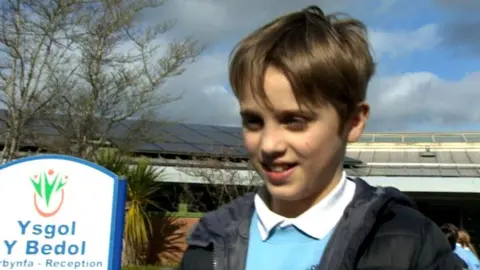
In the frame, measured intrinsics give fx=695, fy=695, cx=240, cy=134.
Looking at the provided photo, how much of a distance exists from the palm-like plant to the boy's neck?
12.9 meters

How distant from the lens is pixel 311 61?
1521mm

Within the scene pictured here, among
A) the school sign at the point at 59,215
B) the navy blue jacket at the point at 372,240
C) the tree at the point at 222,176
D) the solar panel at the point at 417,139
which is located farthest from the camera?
the solar panel at the point at 417,139

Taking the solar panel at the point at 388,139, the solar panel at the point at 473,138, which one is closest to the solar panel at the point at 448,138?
the solar panel at the point at 473,138

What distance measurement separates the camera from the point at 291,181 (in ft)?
5.13

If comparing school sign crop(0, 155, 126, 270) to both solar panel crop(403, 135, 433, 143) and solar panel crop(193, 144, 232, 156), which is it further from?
solar panel crop(403, 135, 433, 143)

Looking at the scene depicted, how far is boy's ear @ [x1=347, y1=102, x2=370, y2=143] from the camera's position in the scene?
1622 millimetres

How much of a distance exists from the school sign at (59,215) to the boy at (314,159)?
5130 mm

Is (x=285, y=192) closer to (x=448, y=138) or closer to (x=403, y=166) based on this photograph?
(x=403, y=166)

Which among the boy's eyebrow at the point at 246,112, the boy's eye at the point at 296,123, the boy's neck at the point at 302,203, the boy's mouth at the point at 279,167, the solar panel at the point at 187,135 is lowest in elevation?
the boy's neck at the point at 302,203

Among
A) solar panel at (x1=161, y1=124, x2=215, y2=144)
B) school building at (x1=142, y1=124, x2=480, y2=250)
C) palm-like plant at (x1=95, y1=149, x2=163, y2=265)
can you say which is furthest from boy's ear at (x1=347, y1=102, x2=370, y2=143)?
solar panel at (x1=161, y1=124, x2=215, y2=144)

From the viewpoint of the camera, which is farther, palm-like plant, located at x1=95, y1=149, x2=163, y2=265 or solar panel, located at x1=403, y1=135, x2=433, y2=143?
solar panel, located at x1=403, y1=135, x2=433, y2=143

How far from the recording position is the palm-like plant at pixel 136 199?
14742mm

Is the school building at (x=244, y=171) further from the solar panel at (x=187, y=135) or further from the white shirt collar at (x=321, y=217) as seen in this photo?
the white shirt collar at (x=321, y=217)

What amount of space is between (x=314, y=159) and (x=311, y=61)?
0.22m
